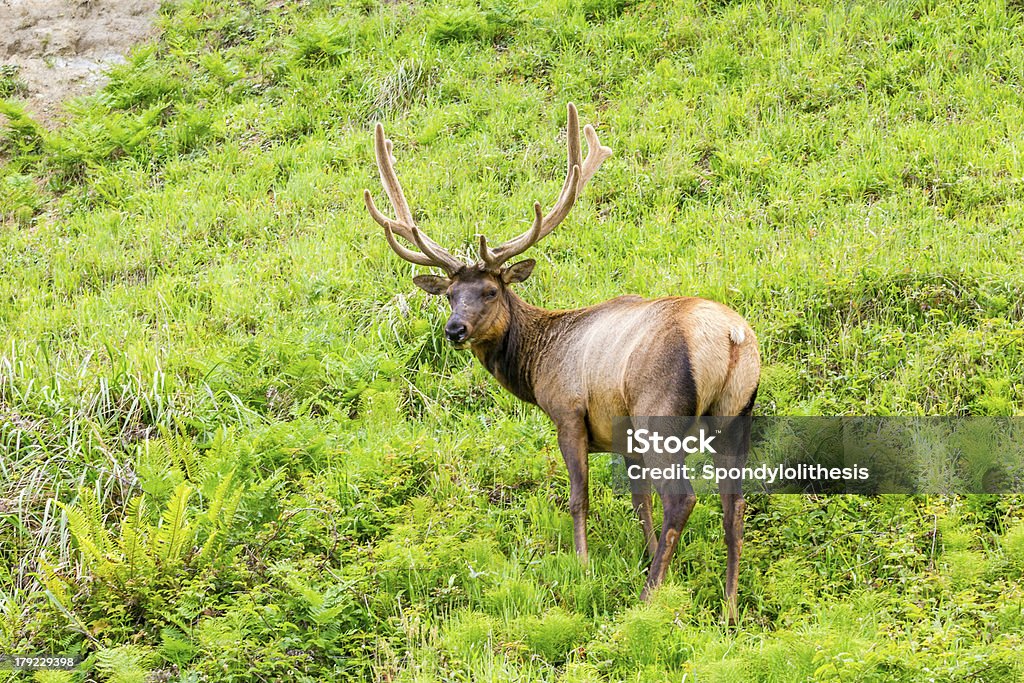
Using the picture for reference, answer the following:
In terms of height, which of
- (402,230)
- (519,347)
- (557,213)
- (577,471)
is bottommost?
(577,471)

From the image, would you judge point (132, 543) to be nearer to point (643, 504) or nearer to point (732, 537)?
point (643, 504)

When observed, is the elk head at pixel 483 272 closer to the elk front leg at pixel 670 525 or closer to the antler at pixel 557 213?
the antler at pixel 557 213

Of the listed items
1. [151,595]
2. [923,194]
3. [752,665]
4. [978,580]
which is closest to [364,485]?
[151,595]

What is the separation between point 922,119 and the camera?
36.4ft

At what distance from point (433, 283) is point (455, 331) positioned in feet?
2.22

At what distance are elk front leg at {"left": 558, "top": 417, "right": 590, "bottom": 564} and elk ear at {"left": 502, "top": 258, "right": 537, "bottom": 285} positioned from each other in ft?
4.15

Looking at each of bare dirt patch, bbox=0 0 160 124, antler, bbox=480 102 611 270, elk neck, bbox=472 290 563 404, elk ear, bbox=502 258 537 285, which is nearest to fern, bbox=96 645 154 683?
elk neck, bbox=472 290 563 404

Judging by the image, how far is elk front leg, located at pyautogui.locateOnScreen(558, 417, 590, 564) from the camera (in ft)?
23.2

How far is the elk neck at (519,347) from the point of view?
7816mm

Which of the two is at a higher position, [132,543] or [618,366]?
[618,366]

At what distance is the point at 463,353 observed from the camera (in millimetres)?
9461

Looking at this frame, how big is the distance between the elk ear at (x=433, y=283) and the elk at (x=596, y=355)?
10 mm

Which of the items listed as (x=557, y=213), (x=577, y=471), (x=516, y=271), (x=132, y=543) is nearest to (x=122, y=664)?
(x=132, y=543)

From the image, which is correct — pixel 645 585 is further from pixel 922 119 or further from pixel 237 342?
pixel 922 119
